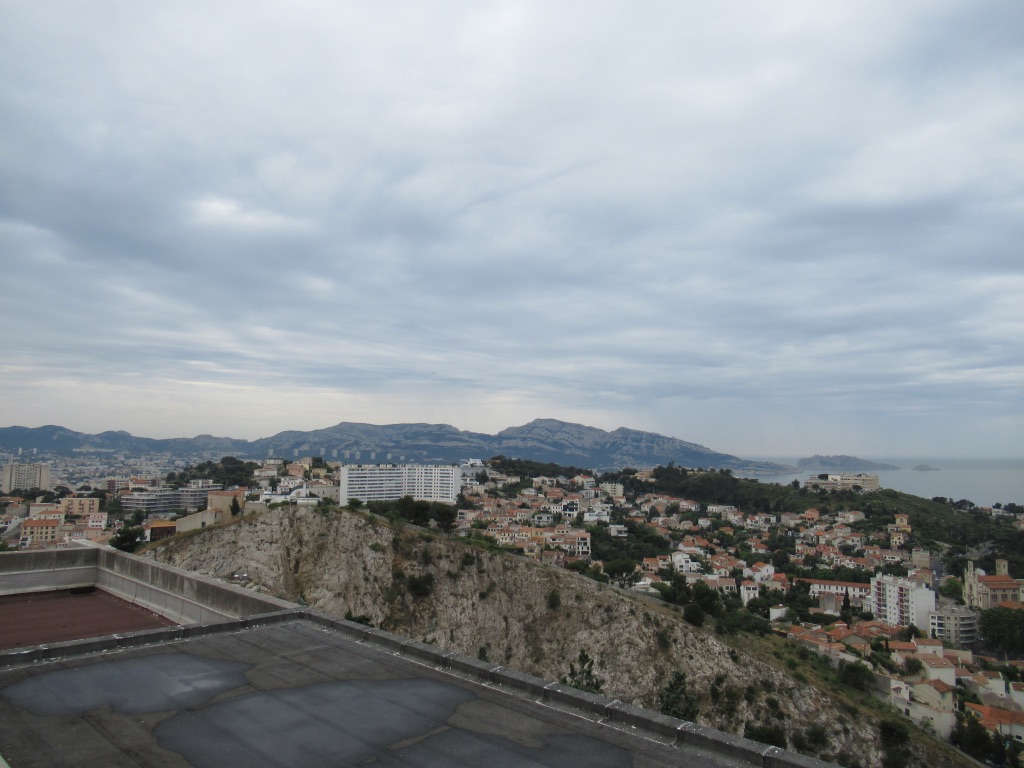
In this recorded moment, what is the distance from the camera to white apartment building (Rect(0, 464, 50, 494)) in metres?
94.8

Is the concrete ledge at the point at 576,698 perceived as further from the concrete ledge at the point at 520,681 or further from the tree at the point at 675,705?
the tree at the point at 675,705

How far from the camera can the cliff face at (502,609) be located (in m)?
23.0

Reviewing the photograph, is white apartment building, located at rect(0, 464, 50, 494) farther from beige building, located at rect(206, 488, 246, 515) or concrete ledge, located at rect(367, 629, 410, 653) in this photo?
concrete ledge, located at rect(367, 629, 410, 653)

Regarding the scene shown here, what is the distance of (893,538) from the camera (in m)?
66.4

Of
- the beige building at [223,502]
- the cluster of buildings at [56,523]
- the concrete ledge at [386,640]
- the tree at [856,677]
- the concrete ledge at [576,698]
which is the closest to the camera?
the concrete ledge at [576,698]

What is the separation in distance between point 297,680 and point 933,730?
100 feet

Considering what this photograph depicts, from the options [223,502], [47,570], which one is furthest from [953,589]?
[47,570]

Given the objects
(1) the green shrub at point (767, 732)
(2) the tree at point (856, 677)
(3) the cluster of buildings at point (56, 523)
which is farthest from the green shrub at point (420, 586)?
(3) the cluster of buildings at point (56, 523)

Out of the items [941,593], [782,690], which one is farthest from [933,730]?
[941,593]

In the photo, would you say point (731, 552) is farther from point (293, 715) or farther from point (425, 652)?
point (293, 715)

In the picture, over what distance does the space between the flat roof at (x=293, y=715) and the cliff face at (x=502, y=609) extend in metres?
19.4

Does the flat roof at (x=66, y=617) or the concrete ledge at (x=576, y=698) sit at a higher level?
the concrete ledge at (x=576, y=698)

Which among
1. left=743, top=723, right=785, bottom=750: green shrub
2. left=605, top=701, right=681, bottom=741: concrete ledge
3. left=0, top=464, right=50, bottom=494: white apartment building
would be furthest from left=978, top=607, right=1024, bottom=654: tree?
left=0, top=464, right=50, bottom=494: white apartment building

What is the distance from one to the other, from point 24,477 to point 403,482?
64.0 m
